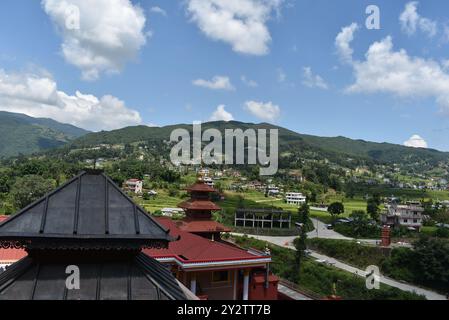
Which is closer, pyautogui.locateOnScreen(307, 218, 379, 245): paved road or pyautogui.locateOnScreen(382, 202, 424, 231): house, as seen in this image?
pyautogui.locateOnScreen(307, 218, 379, 245): paved road

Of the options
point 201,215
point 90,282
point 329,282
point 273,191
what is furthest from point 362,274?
point 273,191

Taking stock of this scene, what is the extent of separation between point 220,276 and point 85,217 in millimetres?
11207

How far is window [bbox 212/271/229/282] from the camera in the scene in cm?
1497

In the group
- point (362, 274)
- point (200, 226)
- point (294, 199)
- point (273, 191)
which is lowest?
point (362, 274)

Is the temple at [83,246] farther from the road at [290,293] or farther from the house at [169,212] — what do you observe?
the house at [169,212]

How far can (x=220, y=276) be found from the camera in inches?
595

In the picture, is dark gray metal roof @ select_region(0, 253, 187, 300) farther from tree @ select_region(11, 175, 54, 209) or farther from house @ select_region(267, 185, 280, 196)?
house @ select_region(267, 185, 280, 196)

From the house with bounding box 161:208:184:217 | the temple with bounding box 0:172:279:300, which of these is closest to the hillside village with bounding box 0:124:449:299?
the house with bounding box 161:208:184:217

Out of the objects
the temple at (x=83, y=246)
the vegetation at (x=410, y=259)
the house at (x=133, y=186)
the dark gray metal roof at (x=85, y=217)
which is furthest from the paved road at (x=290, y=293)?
the house at (x=133, y=186)

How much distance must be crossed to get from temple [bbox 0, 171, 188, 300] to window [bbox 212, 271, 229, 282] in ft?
33.7

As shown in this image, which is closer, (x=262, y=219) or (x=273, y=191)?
(x=262, y=219)

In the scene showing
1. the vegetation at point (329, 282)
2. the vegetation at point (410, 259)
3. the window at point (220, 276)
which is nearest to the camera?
the window at point (220, 276)

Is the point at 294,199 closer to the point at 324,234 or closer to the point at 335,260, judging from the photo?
the point at 324,234

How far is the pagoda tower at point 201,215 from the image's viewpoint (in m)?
21.4
